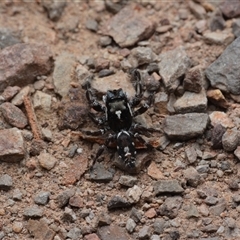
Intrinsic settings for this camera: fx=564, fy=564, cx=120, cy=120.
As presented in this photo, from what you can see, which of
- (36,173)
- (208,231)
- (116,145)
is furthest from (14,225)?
(208,231)

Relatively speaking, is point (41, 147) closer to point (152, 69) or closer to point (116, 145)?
point (116, 145)

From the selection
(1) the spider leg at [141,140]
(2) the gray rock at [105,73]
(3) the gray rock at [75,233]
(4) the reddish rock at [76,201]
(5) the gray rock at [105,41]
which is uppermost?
(5) the gray rock at [105,41]

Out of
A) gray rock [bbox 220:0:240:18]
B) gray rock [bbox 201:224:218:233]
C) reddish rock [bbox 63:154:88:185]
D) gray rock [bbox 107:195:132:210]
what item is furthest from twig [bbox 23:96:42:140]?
gray rock [bbox 220:0:240:18]

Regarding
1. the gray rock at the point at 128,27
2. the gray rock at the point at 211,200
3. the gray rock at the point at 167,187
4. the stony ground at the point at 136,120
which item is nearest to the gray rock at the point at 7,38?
the stony ground at the point at 136,120

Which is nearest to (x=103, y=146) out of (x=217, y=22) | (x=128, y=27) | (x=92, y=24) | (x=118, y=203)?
(x=118, y=203)

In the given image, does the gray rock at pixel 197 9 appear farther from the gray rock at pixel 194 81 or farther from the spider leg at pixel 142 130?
the spider leg at pixel 142 130

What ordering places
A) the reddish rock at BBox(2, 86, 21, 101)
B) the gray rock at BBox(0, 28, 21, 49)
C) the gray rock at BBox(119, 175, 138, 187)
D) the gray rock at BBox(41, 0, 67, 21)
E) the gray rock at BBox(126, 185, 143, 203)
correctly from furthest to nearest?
the gray rock at BBox(41, 0, 67, 21) < the gray rock at BBox(0, 28, 21, 49) < the reddish rock at BBox(2, 86, 21, 101) < the gray rock at BBox(119, 175, 138, 187) < the gray rock at BBox(126, 185, 143, 203)

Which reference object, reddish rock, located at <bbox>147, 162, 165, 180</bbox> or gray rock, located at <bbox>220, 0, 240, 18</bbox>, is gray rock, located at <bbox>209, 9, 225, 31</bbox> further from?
reddish rock, located at <bbox>147, 162, 165, 180</bbox>
